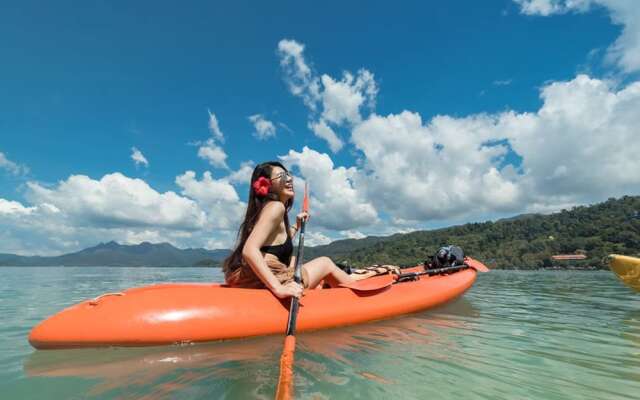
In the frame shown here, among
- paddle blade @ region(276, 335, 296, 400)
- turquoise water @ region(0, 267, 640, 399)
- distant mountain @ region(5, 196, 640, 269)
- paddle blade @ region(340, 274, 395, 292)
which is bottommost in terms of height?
turquoise water @ region(0, 267, 640, 399)

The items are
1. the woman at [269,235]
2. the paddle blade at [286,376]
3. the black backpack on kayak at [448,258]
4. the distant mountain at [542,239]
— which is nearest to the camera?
the paddle blade at [286,376]

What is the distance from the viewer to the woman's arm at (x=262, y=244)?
354 cm

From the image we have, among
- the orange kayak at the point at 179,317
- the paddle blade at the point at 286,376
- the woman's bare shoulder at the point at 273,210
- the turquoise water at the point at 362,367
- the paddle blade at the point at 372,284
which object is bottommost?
the turquoise water at the point at 362,367

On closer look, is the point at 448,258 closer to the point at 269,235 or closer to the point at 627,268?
the point at 627,268

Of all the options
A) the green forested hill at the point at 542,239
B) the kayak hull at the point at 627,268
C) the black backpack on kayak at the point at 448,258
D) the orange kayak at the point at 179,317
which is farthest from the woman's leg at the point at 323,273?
the green forested hill at the point at 542,239

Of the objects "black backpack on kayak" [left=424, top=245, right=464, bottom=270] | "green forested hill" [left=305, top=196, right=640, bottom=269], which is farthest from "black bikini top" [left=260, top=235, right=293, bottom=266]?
"green forested hill" [left=305, top=196, right=640, bottom=269]

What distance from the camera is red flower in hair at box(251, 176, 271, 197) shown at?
4.09m

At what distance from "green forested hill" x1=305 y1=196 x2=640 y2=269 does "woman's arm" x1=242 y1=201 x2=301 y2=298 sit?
6327 cm

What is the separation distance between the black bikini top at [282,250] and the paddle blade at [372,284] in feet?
3.54

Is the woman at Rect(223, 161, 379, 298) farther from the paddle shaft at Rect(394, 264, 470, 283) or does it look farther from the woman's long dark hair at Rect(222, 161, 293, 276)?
the paddle shaft at Rect(394, 264, 470, 283)

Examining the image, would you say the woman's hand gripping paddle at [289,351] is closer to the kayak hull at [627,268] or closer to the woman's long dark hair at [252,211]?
the woman's long dark hair at [252,211]

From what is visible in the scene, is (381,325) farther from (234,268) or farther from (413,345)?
(234,268)

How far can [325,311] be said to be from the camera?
14.0 ft

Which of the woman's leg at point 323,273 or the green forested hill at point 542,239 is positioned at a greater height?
the green forested hill at point 542,239
